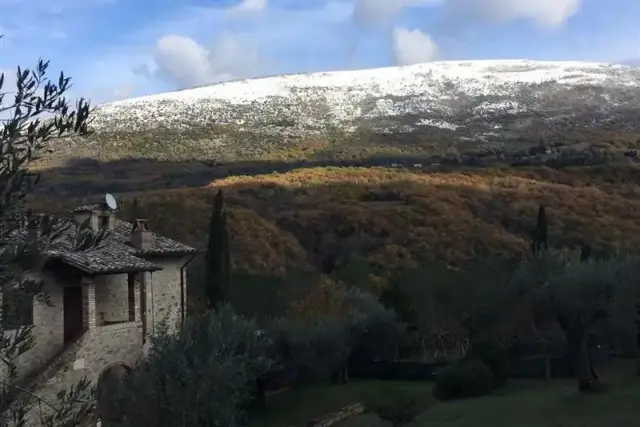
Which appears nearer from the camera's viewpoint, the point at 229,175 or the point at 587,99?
the point at 229,175

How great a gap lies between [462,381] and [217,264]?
30.9ft

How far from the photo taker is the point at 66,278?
627 inches

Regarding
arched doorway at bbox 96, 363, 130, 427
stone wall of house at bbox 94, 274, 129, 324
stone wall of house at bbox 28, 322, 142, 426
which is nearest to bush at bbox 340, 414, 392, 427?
stone wall of house at bbox 28, 322, 142, 426

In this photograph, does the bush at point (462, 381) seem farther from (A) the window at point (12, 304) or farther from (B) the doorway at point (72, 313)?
(A) the window at point (12, 304)

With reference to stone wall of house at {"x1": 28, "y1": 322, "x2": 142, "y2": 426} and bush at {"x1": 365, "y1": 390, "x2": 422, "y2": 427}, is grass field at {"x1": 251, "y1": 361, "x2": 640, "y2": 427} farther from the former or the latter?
stone wall of house at {"x1": 28, "y1": 322, "x2": 142, "y2": 426}

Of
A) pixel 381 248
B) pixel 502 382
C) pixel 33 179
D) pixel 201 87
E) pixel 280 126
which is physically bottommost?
pixel 502 382

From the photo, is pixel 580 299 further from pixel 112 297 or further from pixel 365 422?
pixel 112 297

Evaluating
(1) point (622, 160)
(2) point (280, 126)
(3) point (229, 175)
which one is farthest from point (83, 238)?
(2) point (280, 126)

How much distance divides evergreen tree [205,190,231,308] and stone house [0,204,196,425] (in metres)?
8.21

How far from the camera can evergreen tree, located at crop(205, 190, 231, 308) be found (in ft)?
90.0

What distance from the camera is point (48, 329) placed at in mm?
15820

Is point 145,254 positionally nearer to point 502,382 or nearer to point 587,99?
point 502,382

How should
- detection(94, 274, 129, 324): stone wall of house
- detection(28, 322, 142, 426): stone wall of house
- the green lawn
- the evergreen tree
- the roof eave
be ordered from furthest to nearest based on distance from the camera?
the evergreen tree < the green lawn < detection(94, 274, 129, 324): stone wall of house < the roof eave < detection(28, 322, 142, 426): stone wall of house

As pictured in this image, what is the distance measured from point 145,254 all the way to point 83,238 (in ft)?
40.9
